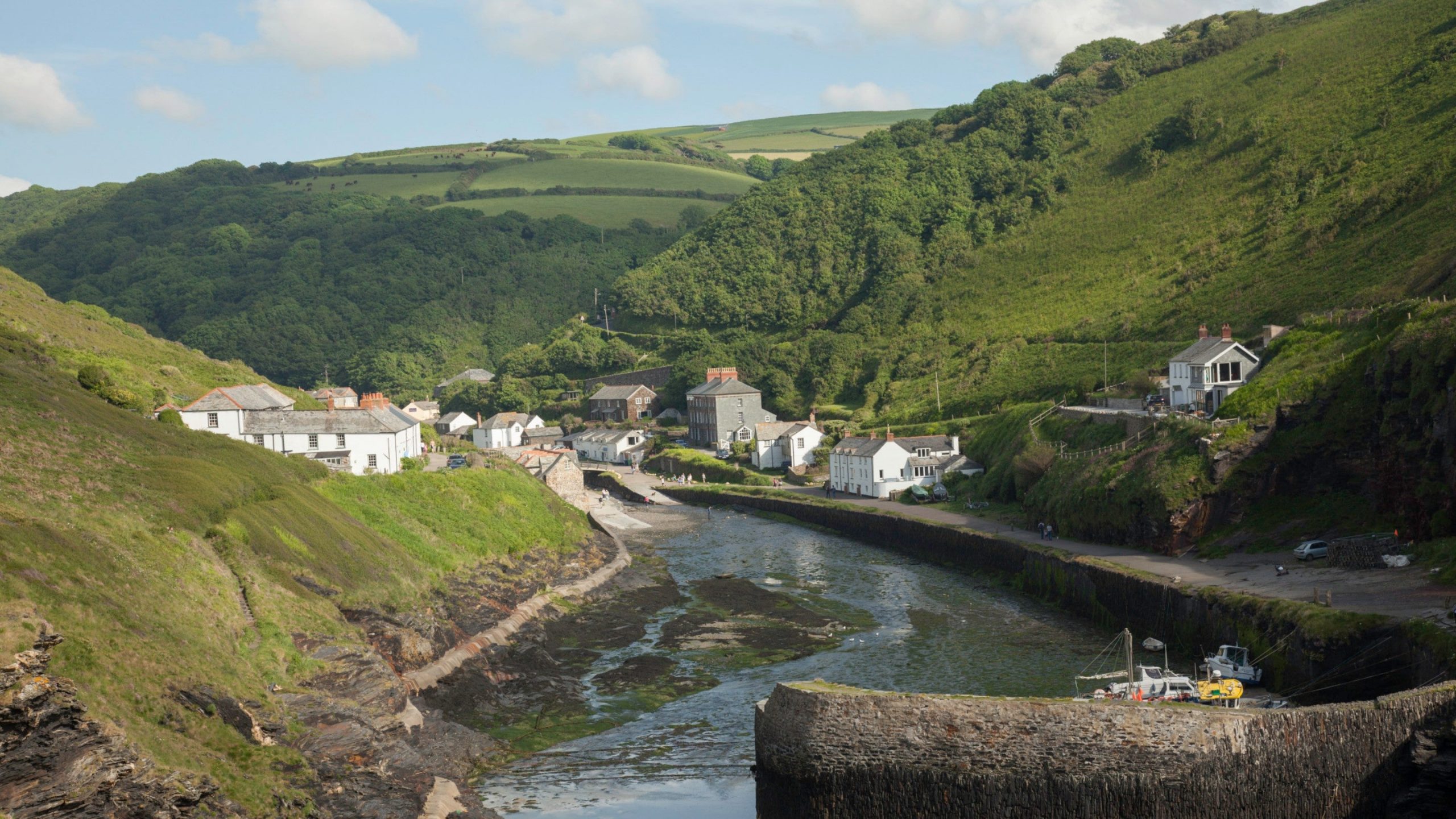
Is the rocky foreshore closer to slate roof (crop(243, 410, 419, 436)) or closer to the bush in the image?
the bush

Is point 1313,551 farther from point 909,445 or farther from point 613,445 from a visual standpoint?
point 613,445

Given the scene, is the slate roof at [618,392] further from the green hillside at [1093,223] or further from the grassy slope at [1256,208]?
the grassy slope at [1256,208]

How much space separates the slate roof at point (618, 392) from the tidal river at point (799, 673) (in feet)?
230

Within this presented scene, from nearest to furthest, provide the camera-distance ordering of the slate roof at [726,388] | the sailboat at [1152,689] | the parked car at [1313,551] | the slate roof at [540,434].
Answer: the sailboat at [1152,689] → the parked car at [1313,551] → the slate roof at [726,388] → the slate roof at [540,434]

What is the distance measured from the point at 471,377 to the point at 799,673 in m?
139

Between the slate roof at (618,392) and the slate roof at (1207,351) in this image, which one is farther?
the slate roof at (618,392)

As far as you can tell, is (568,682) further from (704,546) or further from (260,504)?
(704,546)

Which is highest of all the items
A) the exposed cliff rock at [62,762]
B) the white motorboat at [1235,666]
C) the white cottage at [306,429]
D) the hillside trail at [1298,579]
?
the white cottage at [306,429]

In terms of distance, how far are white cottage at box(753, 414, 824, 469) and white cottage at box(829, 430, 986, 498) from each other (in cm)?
1645

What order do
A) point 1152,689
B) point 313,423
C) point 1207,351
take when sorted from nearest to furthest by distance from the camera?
point 1152,689 < point 313,423 < point 1207,351

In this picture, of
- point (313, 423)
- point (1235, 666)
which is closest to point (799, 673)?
point (1235, 666)

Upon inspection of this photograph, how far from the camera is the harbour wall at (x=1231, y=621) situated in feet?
94.5

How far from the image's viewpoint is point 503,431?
13212 centimetres

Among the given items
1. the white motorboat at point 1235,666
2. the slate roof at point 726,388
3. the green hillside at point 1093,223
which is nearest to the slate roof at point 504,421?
the green hillside at point 1093,223
